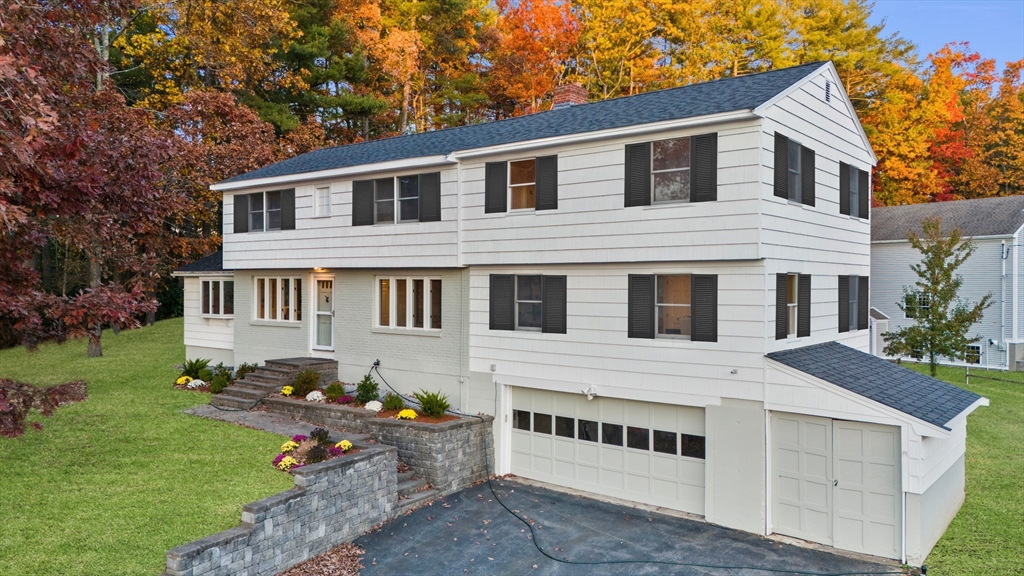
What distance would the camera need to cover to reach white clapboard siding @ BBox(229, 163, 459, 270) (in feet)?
50.6

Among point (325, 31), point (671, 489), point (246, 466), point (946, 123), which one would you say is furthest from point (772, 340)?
point (946, 123)

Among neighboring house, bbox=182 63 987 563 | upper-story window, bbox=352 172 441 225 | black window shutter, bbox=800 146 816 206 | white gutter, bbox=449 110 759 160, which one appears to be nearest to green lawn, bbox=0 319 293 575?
neighboring house, bbox=182 63 987 563

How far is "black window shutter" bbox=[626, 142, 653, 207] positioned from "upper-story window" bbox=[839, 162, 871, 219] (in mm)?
5139

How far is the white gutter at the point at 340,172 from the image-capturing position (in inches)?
608

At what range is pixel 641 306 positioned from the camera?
12852 millimetres

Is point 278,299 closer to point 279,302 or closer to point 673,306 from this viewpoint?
point 279,302

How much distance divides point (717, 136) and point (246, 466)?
34.3 ft

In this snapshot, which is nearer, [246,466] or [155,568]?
[155,568]

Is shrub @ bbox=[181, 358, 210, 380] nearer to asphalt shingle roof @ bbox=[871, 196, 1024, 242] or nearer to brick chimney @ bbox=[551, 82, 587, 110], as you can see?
brick chimney @ bbox=[551, 82, 587, 110]

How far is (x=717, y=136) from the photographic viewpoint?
39.0 ft

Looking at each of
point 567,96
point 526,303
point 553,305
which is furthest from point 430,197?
point 567,96

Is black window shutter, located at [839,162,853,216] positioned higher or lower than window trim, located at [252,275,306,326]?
higher

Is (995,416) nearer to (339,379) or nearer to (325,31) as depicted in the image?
(339,379)

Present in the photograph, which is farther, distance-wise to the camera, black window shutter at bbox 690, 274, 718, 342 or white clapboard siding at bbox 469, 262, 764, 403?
black window shutter at bbox 690, 274, 718, 342
